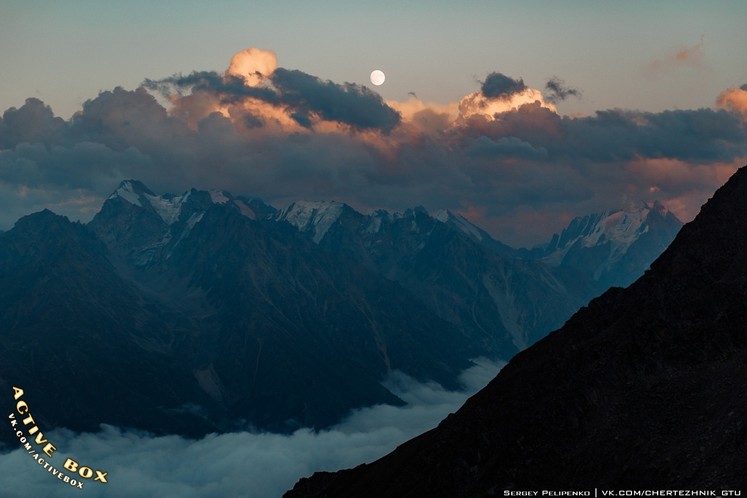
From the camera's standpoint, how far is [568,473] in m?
182

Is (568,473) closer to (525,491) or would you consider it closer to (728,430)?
(525,491)

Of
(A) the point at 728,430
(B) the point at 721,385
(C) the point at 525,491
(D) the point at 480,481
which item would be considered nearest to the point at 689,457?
(A) the point at 728,430

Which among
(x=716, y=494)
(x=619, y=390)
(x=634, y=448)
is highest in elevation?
(x=619, y=390)

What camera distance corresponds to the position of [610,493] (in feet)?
547

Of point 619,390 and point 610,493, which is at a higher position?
point 619,390

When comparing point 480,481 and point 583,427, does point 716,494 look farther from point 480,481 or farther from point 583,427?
point 480,481

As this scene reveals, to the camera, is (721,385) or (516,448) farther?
(516,448)

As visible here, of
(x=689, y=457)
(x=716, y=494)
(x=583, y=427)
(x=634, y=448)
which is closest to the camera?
(x=716, y=494)

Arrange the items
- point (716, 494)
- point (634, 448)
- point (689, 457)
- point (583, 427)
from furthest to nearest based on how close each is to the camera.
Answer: point (583, 427) → point (634, 448) → point (689, 457) → point (716, 494)

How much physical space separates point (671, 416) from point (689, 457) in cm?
1594

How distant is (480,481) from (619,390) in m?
34.4

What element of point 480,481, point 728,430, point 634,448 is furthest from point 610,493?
point 480,481

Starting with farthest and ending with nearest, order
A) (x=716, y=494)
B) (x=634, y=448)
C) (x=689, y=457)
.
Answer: (x=634, y=448), (x=689, y=457), (x=716, y=494)

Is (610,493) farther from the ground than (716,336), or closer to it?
closer to it
